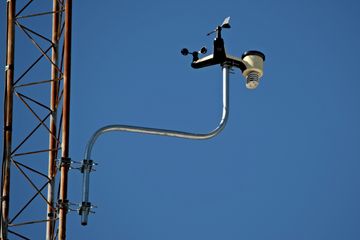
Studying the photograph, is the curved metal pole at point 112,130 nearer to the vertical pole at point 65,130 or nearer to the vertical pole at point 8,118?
the vertical pole at point 65,130

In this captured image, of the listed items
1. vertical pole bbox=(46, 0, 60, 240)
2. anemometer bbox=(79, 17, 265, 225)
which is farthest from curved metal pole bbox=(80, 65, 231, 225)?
vertical pole bbox=(46, 0, 60, 240)

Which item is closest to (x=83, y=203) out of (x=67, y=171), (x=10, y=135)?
Result: (x=67, y=171)

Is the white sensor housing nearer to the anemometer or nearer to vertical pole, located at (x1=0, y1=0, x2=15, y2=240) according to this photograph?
the anemometer

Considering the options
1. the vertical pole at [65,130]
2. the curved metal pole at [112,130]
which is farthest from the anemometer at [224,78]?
the vertical pole at [65,130]

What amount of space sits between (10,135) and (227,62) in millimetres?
4037

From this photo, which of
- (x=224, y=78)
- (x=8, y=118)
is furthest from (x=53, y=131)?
(x=224, y=78)

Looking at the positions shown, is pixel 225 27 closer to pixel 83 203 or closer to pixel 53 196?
pixel 83 203

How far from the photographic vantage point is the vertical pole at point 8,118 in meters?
10.5

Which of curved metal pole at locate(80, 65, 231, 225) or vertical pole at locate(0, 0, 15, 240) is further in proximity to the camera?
vertical pole at locate(0, 0, 15, 240)

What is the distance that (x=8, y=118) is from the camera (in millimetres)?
11031

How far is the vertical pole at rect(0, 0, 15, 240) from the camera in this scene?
10.5 m

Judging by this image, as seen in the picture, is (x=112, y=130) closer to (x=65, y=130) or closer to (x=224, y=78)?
(x=224, y=78)

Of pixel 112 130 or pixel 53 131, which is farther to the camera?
pixel 53 131

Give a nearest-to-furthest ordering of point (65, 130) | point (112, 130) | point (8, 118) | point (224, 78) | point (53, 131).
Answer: point (112, 130), point (224, 78), point (65, 130), point (8, 118), point (53, 131)
